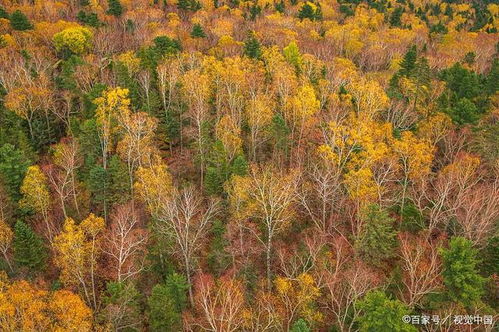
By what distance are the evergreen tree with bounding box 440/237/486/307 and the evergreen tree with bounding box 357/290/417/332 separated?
4748mm

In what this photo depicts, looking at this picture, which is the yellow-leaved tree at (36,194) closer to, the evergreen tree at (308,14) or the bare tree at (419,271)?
the bare tree at (419,271)

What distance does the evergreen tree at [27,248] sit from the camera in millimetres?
37031

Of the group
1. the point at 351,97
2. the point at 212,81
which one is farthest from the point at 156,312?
the point at 351,97

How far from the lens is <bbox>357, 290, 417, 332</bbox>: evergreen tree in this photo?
89.9 ft

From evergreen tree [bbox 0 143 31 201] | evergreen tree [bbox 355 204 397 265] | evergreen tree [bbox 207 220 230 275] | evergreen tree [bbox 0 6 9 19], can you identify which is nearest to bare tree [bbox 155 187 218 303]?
evergreen tree [bbox 207 220 230 275]

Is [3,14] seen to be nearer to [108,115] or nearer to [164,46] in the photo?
[164,46]

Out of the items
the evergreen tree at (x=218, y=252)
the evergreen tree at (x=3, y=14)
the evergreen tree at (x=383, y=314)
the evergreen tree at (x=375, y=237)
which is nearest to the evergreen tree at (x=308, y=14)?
the evergreen tree at (x=3, y=14)

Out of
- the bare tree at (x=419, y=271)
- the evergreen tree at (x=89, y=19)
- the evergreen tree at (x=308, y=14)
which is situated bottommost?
the bare tree at (x=419, y=271)

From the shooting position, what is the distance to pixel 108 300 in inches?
1334

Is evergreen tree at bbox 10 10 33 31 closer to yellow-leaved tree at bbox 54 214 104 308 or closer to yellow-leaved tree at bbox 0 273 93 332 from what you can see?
yellow-leaved tree at bbox 54 214 104 308

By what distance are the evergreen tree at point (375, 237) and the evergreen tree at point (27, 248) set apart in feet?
92.9

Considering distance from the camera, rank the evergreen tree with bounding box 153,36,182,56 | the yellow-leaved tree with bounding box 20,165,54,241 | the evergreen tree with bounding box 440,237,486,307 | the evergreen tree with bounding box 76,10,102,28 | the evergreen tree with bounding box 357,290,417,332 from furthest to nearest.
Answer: the evergreen tree with bounding box 76,10,102,28 < the evergreen tree with bounding box 153,36,182,56 < the yellow-leaved tree with bounding box 20,165,54,241 < the evergreen tree with bounding box 440,237,486,307 < the evergreen tree with bounding box 357,290,417,332

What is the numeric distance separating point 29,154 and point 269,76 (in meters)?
32.6

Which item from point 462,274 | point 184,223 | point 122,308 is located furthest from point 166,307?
point 462,274
